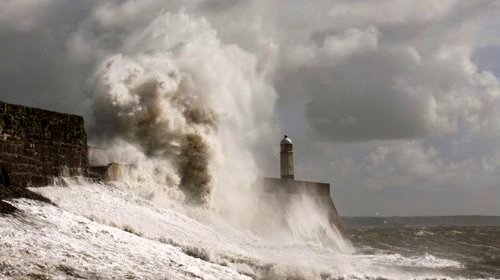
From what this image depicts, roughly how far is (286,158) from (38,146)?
1687 centimetres

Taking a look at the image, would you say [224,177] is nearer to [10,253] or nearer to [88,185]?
[88,185]

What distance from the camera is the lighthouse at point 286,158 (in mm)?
25844

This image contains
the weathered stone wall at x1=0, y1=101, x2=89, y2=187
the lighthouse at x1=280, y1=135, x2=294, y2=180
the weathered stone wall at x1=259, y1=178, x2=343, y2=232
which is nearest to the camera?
the weathered stone wall at x1=0, y1=101, x2=89, y2=187

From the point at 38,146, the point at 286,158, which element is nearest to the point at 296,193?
the point at 286,158

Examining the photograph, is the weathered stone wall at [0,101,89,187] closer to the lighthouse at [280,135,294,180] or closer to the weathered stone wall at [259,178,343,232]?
the weathered stone wall at [259,178,343,232]

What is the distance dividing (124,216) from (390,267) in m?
7.24

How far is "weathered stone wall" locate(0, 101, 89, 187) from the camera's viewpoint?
30.6 ft

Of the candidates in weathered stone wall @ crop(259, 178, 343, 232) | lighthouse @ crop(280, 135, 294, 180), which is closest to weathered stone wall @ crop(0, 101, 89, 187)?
weathered stone wall @ crop(259, 178, 343, 232)

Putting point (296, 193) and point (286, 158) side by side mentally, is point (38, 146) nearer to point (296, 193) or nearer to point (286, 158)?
point (296, 193)

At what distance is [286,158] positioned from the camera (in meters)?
26.1

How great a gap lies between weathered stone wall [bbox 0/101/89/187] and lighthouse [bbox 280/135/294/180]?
15.4 metres

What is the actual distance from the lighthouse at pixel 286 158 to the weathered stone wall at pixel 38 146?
50.5 ft

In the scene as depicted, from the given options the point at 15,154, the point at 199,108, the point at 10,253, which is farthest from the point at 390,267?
the point at 10,253

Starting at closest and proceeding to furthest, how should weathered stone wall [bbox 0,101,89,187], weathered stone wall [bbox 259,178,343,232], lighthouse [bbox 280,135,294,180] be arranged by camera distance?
weathered stone wall [bbox 0,101,89,187], weathered stone wall [bbox 259,178,343,232], lighthouse [bbox 280,135,294,180]
